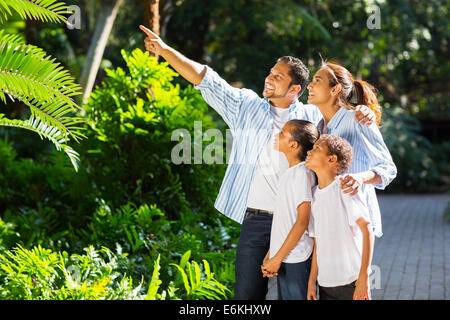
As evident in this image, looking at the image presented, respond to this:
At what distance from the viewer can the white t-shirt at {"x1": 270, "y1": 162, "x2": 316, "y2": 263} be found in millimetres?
2906

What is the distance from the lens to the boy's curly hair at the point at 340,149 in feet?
9.11

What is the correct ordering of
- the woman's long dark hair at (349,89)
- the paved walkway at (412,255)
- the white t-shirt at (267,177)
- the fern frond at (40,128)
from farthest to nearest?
the paved walkway at (412,255)
the fern frond at (40,128)
the white t-shirt at (267,177)
the woman's long dark hair at (349,89)

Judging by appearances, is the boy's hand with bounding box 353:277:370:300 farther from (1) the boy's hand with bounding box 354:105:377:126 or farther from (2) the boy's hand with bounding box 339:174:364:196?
(1) the boy's hand with bounding box 354:105:377:126

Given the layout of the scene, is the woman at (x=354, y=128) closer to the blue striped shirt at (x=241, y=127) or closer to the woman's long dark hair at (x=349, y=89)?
the woman's long dark hair at (x=349, y=89)

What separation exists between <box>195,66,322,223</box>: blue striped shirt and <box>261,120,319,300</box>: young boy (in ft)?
0.69

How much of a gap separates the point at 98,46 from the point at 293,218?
7.66 meters

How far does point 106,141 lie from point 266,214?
319 cm

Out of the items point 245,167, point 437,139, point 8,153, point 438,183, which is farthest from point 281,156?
point 437,139

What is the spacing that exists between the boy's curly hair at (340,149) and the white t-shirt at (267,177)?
1.33 feet

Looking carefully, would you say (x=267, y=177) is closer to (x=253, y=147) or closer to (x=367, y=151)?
(x=253, y=147)

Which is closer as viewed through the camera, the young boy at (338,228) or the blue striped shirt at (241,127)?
the young boy at (338,228)

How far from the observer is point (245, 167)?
3.22 meters

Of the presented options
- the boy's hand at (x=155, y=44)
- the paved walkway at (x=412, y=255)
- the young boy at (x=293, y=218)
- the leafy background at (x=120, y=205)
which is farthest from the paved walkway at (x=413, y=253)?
the boy's hand at (x=155, y=44)

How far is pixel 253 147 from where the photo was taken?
3.22 metres
